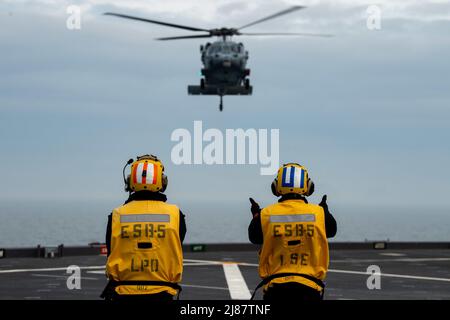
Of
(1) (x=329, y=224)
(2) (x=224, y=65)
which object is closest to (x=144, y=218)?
(1) (x=329, y=224)

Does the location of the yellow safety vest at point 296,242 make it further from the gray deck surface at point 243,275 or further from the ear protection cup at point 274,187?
the gray deck surface at point 243,275

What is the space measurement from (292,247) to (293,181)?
0.76 meters

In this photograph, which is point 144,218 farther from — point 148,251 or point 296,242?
point 296,242

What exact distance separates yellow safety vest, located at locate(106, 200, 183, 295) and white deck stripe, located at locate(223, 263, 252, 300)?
667 inches

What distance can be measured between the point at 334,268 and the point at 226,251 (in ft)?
37.9

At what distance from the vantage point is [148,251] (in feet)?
30.1

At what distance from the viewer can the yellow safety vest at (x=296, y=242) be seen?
9.84 metres

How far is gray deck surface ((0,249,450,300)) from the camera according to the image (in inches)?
1120

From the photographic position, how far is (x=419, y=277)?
35.4m

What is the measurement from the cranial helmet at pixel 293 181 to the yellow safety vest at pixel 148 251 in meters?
1.48

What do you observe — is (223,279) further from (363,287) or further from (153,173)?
(153,173)

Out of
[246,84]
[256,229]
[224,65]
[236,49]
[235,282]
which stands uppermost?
[236,49]

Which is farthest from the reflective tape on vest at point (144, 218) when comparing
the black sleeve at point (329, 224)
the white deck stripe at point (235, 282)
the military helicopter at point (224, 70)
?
the military helicopter at point (224, 70)

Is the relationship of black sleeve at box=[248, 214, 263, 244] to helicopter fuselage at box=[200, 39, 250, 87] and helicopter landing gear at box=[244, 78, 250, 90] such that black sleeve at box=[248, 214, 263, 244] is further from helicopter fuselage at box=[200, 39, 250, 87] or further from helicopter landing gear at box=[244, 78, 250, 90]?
helicopter landing gear at box=[244, 78, 250, 90]
